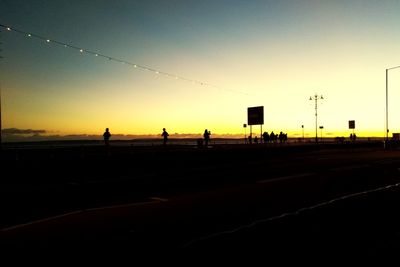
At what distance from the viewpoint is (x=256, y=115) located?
144 feet

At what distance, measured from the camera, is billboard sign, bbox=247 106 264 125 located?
4341 centimetres

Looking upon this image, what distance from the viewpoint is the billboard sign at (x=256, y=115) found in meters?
43.4

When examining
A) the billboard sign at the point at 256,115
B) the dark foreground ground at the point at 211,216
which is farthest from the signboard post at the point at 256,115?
the dark foreground ground at the point at 211,216

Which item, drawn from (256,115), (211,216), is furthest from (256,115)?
(211,216)

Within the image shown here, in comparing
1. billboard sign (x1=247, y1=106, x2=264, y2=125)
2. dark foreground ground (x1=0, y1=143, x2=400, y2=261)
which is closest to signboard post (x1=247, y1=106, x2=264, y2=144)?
billboard sign (x1=247, y1=106, x2=264, y2=125)

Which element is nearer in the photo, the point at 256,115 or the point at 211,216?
the point at 211,216

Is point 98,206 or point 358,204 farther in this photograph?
point 98,206

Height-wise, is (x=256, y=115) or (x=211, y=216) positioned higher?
(x=256, y=115)

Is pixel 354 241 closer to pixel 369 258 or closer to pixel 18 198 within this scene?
pixel 369 258

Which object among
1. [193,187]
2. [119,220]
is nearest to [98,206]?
[119,220]

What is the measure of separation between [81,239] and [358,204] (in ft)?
18.0

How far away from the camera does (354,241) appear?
5.25 metres

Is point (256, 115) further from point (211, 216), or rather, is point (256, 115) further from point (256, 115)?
point (211, 216)

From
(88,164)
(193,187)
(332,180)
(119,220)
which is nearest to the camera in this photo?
(119,220)
